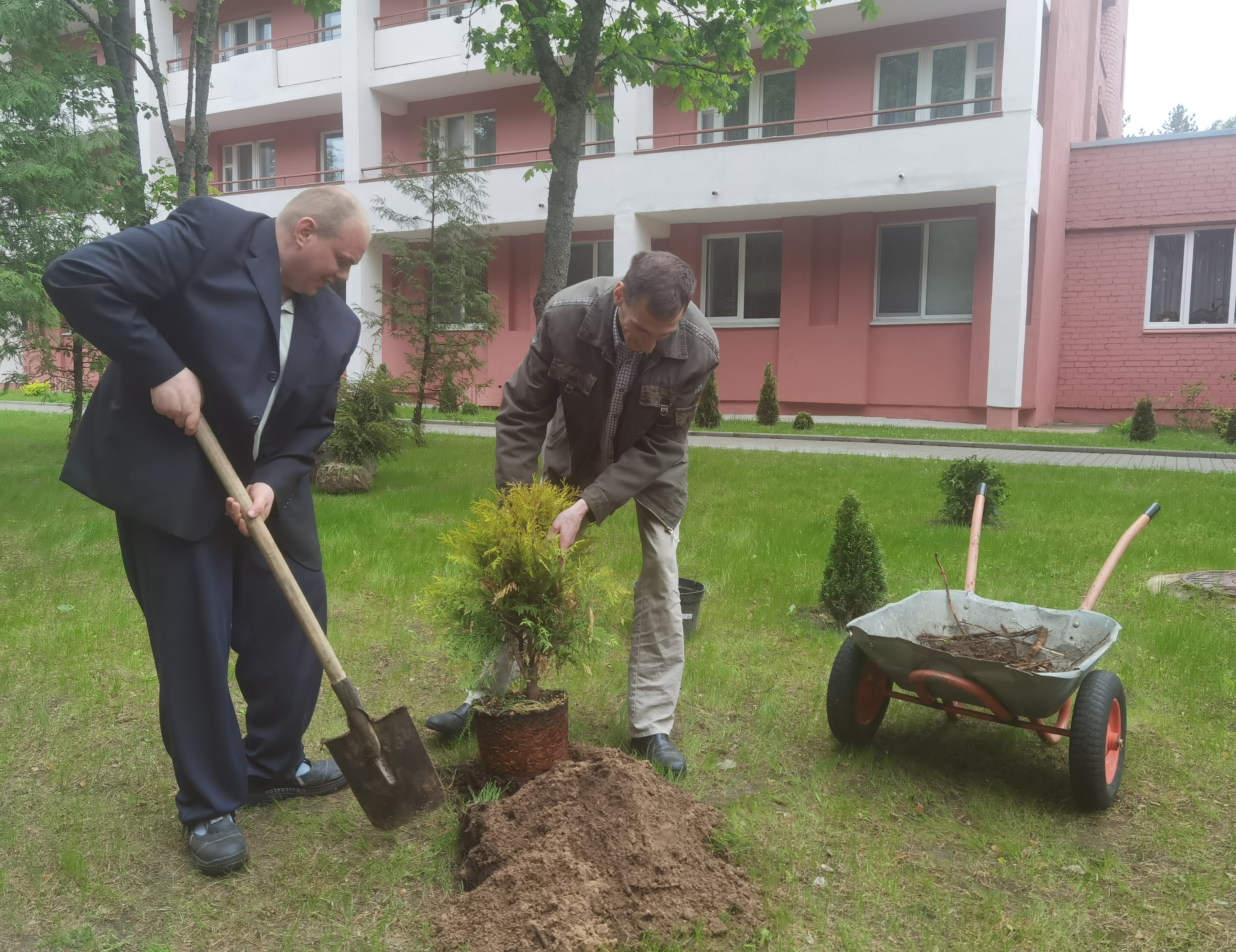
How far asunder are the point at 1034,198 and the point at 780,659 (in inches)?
573

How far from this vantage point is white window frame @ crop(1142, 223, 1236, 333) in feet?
56.0

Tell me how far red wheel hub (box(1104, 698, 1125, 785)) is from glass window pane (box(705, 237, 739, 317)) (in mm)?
16705

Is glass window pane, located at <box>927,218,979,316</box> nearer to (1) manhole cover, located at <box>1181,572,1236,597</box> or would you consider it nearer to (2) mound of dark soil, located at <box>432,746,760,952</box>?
(1) manhole cover, located at <box>1181,572,1236,597</box>

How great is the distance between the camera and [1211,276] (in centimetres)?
1731

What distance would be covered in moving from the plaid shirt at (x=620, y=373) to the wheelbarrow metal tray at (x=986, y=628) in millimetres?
1195

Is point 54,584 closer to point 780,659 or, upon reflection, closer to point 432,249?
point 780,659

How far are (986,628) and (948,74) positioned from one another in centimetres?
1651

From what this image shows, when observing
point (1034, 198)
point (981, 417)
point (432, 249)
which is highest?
point (1034, 198)

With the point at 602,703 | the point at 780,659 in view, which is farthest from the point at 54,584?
the point at 780,659

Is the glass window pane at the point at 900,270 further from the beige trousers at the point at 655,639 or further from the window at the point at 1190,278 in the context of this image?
the beige trousers at the point at 655,639

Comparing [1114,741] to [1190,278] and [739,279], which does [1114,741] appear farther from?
[1190,278]

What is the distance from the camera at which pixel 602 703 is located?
446cm

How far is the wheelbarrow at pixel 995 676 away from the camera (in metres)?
3.29

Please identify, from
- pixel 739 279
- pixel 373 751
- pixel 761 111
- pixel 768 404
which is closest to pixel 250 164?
pixel 761 111
